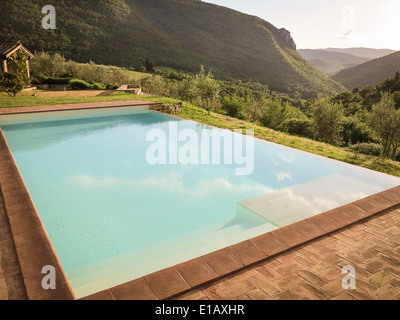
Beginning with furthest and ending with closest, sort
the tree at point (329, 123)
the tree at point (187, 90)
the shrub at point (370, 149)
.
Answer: the tree at point (187, 90) < the tree at point (329, 123) < the shrub at point (370, 149)

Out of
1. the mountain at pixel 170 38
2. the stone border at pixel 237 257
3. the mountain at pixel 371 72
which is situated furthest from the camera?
the mountain at pixel 371 72

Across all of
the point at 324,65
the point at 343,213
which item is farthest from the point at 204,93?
the point at 324,65

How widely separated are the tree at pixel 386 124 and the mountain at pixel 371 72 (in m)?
52.8

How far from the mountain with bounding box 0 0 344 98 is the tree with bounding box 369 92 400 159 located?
38.3 meters

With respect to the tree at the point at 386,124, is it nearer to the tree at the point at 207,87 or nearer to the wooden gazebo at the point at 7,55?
the tree at the point at 207,87

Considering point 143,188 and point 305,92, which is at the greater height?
point 305,92

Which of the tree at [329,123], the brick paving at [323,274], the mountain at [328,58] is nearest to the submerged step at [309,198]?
the brick paving at [323,274]

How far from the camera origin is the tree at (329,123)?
15.3 meters

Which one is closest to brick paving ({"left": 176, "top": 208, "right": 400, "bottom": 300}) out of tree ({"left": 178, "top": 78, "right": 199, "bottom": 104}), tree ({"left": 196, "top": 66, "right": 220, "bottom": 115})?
tree ({"left": 196, "top": 66, "right": 220, "bottom": 115})

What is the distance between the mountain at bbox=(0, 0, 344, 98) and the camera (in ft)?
120

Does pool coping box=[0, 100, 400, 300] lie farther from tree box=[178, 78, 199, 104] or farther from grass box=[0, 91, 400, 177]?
tree box=[178, 78, 199, 104]
